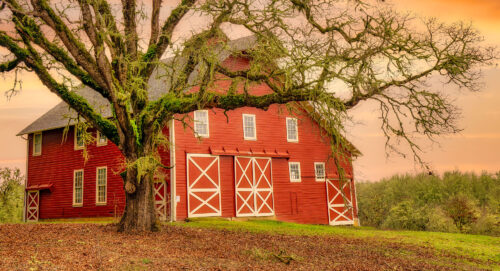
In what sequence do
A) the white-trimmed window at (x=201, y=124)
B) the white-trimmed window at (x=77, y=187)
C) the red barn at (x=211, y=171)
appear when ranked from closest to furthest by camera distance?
the red barn at (x=211, y=171), the white-trimmed window at (x=201, y=124), the white-trimmed window at (x=77, y=187)

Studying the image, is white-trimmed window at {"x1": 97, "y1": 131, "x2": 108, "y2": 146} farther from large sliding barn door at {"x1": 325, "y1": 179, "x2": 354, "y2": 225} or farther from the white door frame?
large sliding barn door at {"x1": 325, "y1": 179, "x2": 354, "y2": 225}

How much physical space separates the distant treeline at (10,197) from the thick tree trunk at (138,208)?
679 inches

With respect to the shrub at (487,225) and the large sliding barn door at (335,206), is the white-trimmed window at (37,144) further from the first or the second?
the shrub at (487,225)

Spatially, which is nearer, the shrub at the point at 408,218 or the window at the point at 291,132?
the shrub at the point at 408,218

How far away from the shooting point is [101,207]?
80.1 ft

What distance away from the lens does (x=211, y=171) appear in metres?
22.6

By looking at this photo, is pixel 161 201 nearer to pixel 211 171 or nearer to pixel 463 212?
pixel 211 171

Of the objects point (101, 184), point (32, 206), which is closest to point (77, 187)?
point (101, 184)

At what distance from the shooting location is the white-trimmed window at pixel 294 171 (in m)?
25.9

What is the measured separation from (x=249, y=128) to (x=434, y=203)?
15.6 metres

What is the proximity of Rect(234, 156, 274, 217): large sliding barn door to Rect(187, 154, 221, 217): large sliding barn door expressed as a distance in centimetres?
125

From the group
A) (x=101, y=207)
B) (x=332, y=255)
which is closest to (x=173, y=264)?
(x=332, y=255)

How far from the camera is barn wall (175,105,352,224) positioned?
72.3 feet

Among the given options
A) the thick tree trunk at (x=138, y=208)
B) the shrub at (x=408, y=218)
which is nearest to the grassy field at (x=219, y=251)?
the thick tree trunk at (x=138, y=208)
